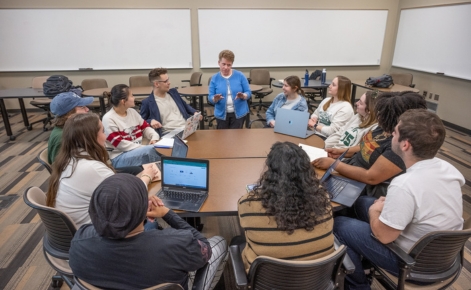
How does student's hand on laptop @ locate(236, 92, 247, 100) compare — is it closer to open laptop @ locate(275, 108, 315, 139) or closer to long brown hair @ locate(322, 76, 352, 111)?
open laptop @ locate(275, 108, 315, 139)

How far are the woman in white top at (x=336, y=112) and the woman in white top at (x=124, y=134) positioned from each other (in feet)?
5.13

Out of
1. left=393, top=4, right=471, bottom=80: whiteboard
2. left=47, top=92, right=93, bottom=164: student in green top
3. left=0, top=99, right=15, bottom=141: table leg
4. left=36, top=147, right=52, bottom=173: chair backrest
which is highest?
left=393, top=4, right=471, bottom=80: whiteboard

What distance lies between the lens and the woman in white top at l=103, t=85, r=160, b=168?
248 centimetres

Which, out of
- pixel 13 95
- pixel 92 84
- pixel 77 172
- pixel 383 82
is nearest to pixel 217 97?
pixel 77 172

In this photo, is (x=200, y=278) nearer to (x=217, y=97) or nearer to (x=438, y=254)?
(x=438, y=254)

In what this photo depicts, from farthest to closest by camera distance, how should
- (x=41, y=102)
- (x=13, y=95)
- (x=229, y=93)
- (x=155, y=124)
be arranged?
(x=41, y=102) < (x=13, y=95) < (x=229, y=93) < (x=155, y=124)

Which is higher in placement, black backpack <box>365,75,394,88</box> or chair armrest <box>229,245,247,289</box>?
black backpack <box>365,75,394,88</box>

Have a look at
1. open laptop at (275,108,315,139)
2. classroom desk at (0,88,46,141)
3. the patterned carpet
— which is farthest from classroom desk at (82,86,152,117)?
open laptop at (275,108,315,139)

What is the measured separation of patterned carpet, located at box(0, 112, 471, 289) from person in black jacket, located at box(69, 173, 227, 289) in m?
1.05

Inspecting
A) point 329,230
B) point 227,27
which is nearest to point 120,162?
point 329,230

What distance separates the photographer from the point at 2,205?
9.82ft

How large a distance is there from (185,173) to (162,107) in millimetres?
1536

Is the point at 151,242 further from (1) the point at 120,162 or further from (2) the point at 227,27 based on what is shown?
(2) the point at 227,27

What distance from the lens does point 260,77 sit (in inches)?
239
